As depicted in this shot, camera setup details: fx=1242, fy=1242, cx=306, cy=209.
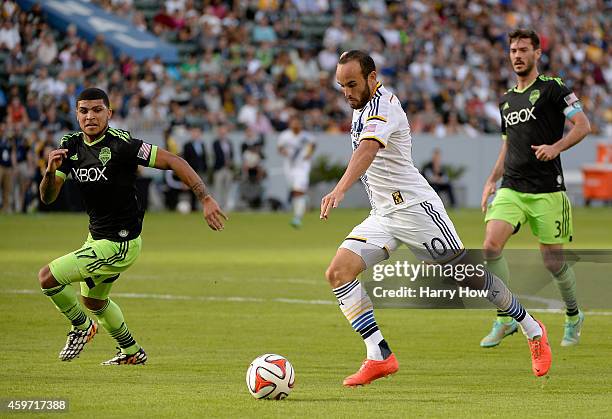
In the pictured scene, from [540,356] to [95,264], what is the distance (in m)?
3.40

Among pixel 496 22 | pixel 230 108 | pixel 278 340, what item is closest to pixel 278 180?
pixel 230 108

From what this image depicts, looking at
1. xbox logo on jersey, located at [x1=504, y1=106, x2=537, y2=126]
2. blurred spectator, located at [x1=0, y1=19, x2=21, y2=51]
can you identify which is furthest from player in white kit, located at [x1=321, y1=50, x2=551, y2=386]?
blurred spectator, located at [x1=0, y1=19, x2=21, y2=51]

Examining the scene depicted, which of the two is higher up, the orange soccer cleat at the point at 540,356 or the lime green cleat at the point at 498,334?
the orange soccer cleat at the point at 540,356

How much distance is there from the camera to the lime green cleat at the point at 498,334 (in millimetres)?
10930

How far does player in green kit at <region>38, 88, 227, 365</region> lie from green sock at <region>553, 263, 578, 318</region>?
151 inches

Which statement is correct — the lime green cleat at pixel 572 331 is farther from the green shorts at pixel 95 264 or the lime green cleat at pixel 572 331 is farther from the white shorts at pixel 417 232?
the green shorts at pixel 95 264

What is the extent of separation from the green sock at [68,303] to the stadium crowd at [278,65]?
20765 mm

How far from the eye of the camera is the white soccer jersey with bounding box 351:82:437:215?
882 centimetres

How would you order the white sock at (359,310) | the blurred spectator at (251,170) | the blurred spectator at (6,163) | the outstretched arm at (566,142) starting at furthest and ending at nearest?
the blurred spectator at (251,170)
the blurred spectator at (6,163)
the outstretched arm at (566,142)
the white sock at (359,310)

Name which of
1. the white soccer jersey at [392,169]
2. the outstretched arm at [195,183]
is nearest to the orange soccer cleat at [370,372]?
the white soccer jersey at [392,169]

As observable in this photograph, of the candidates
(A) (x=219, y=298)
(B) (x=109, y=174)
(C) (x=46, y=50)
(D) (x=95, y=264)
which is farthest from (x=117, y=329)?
(C) (x=46, y=50)

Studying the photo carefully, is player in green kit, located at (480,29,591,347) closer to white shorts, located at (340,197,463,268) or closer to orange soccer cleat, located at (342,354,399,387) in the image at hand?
white shorts, located at (340,197,463,268)

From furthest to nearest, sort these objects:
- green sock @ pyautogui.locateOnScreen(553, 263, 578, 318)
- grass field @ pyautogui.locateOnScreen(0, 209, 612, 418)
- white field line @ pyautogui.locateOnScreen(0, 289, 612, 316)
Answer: white field line @ pyautogui.locateOnScreen(0, 289, 612, 316)
green sock @ pyautogui.locateOnScreen(553, 263, 578, 318)
grass field @ pyautogui.locateOnScreen(0, 209, 612, 418)

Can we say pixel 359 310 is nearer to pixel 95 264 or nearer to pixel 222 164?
pixel 95 264
